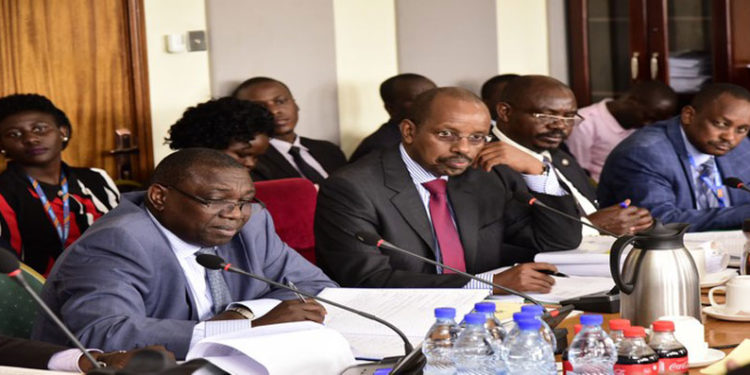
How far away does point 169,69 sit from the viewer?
5711 millimetres

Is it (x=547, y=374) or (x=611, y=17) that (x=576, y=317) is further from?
(x=611, y=17)

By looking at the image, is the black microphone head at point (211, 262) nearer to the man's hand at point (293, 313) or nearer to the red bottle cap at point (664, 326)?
the man's hand at point (293, 313)

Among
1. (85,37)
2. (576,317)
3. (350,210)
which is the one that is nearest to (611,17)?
(85,37)

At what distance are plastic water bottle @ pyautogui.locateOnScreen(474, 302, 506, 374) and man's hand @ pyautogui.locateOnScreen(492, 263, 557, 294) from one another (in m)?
0.87

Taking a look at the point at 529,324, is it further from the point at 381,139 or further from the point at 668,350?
the point at 381,139

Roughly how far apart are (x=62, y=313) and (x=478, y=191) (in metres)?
1.55

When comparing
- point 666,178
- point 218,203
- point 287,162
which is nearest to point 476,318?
point 218,203

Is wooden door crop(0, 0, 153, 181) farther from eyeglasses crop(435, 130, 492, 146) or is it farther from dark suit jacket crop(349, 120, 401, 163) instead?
eyeglasses crop(435, 130, 492, 146)

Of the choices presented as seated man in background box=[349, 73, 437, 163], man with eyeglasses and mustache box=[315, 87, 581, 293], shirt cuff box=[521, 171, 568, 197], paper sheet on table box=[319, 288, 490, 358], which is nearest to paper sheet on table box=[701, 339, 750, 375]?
paper sheet on table box=[319, 288, 490, 358]

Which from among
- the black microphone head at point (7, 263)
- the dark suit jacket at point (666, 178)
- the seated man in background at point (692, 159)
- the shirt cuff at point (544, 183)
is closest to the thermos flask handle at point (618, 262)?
the black microphone head at point (7, 263)

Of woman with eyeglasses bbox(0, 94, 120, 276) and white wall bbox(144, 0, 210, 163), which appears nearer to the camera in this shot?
woman with eyeglasses bbox(0, 94, 120, 276)

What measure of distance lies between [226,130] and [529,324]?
2.88 metres

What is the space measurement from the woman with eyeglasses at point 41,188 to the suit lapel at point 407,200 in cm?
166

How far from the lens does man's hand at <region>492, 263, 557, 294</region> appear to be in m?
2.92
